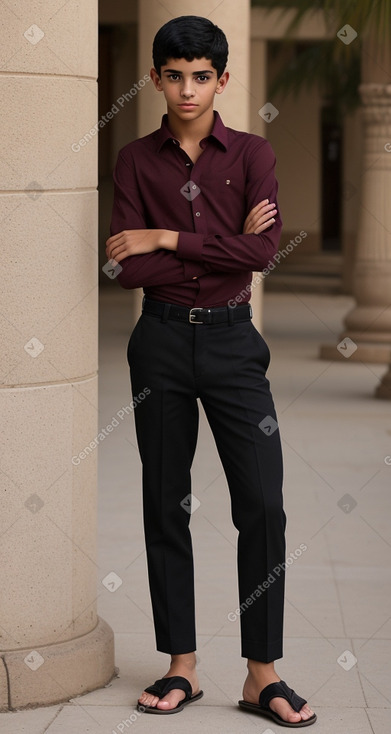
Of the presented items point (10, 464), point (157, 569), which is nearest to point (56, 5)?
point (10, 464)

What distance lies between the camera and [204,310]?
12.6ft

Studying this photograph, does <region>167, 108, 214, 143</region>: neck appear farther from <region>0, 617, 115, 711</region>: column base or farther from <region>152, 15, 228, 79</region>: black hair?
<region>0, 617, 115, 711</region>: column base

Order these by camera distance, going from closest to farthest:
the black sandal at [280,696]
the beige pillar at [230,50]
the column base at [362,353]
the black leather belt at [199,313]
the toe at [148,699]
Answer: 1. the black leather belt at [199,313]
2. the black sandal at [280,696]
3. the toe at [148,699]
4. the beige pillar at [230,50]
5. the column base at [362,353]

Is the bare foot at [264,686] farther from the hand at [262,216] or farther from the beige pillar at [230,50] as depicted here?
the beige pillar at [230,50]

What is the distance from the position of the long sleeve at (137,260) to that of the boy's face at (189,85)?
228 millimetres

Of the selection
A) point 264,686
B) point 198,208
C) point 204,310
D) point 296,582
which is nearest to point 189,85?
point 198,208

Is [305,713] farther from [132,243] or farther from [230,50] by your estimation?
[230,50]

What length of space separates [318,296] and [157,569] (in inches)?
601

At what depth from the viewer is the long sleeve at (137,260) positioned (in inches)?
151

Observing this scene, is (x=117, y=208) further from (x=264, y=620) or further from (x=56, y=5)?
(x=264, y=620)

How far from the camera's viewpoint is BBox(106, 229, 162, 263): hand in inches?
150

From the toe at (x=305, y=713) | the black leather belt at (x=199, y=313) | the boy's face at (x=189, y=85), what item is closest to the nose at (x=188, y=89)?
the boy's face at (x=189, y=85)

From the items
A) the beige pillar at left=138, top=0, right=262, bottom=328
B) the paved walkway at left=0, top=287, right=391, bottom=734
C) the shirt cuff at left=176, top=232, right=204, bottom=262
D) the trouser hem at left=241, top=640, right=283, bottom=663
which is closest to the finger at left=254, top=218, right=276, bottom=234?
the shirt cuff at left=176, top=232, right=204, bottom=262

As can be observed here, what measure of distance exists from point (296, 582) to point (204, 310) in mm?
1948
